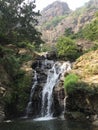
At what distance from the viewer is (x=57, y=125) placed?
2600 centimetres

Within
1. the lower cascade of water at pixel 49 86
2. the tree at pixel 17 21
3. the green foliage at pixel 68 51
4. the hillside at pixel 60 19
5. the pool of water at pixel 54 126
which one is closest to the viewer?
the pool of water at pixel 54 126

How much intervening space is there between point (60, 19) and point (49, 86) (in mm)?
92468

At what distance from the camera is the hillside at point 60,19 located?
110 m

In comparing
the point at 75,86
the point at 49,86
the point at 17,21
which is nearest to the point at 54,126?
the point at 75,86

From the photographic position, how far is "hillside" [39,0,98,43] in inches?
4342

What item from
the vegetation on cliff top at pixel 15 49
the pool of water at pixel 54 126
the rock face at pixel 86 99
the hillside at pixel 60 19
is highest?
the hillside at pixel 60 19

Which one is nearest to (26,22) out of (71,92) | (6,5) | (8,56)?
(6,5)

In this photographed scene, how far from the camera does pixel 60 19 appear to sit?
412 ft

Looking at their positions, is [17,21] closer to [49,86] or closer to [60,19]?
[49,86]

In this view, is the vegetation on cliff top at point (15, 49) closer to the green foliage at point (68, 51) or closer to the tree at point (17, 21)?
the tree at point (17, 21)

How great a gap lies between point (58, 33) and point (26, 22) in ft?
185

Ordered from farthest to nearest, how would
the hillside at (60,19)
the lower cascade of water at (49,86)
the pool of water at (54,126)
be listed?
the hillside at (60,19) < the lower cascade of water at (49,86) < the pool of water at (54,126)

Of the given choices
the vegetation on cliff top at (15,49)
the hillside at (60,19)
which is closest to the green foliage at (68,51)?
the vegetation on cliff top at (15,49)

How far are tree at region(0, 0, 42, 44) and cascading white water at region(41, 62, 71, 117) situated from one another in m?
10.8
